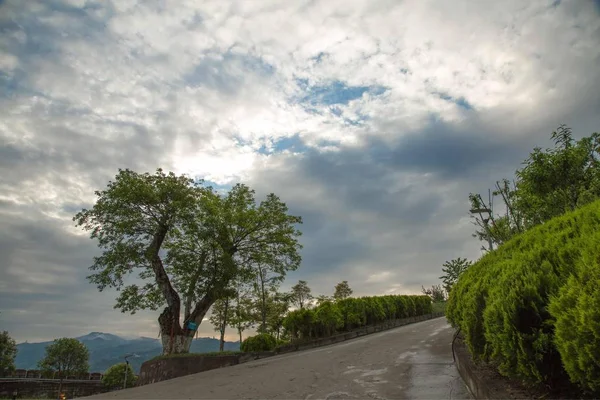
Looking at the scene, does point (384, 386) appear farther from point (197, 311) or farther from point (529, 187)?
point (197, 311)

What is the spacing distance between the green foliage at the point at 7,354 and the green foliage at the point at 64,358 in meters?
11.6

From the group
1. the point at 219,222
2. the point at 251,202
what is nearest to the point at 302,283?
the point at 251,202

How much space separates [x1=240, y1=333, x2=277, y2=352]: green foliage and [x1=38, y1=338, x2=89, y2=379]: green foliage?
79410 millimetres

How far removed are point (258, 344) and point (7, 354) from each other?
6978 cm

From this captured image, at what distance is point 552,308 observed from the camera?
3109 mm

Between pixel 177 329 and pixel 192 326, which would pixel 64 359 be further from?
pixel 192 326

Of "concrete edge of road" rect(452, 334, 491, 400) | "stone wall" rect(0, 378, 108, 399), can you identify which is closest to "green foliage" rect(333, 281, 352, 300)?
"concrete edge of road" rect(452, 334, 491, 400)

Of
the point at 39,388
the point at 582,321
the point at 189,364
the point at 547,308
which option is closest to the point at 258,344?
the point at 189,364

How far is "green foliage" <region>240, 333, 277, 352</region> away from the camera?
52.7ft

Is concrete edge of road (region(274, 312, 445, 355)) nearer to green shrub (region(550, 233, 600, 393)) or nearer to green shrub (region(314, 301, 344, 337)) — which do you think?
green shrub (region(314, 301, 344, 337))

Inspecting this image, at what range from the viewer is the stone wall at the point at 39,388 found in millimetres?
54844

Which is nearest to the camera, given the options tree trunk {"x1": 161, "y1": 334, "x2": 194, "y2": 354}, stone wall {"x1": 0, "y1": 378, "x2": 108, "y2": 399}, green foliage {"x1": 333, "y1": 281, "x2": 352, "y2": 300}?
tree trunk {"x1": 161, "y1": 334, "x2": 194, "y2": 354}

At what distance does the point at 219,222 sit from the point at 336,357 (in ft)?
35.5

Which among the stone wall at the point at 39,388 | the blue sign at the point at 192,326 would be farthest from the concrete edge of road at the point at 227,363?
Result: the stone wall at the point at 39,388
